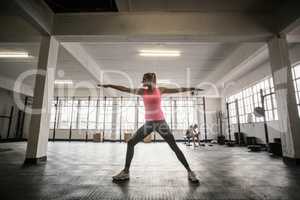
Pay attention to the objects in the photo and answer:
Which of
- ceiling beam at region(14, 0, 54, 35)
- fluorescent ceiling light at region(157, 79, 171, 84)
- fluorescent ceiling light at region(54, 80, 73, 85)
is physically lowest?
ceiling beam at region(14, 0, 54, 35)

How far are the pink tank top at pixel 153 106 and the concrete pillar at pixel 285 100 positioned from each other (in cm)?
285

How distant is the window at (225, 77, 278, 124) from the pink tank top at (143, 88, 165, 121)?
527cm

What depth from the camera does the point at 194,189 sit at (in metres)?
1.87

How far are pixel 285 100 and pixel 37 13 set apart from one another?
5280 millimetres

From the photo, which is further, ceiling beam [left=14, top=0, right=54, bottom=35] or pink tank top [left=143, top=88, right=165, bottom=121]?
ceiling beam [left=14, top=0, right=54, bottom=35]

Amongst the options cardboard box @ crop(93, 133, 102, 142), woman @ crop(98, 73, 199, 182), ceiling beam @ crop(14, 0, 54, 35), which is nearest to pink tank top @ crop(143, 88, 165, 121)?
woman @ crop(98, 73, 199, 182)

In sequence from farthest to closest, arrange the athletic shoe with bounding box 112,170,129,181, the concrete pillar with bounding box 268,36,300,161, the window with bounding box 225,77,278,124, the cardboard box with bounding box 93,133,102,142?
the cardboard box with bounding box 93,133,102,142
the window with bounding box 225,77,278,124
the concrete pillar with bounding box 268,36,300,161
the athletic shoe with bounding box 112,170,129,181

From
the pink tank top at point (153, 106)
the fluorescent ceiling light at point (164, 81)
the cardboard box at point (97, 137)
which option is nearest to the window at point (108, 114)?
the cardboard box at point (97, 137)

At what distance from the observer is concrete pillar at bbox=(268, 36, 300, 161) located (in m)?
3.41

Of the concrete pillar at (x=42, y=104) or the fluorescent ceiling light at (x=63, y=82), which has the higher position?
the fluorescent ceiling light at (x=63, y=82)

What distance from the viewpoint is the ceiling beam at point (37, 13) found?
313cm

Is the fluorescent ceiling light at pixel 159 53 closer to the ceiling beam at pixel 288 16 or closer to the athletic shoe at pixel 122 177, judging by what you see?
the ceiling beam at pixel 288 16

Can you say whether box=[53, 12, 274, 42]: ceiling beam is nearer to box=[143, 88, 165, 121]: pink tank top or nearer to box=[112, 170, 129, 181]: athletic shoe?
box=[143, 88, 165, 121]: pink tank top

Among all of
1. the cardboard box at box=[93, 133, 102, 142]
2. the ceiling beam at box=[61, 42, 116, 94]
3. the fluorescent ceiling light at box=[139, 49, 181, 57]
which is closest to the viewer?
the ceiling beam at box=[61, 42, 116, 94]
